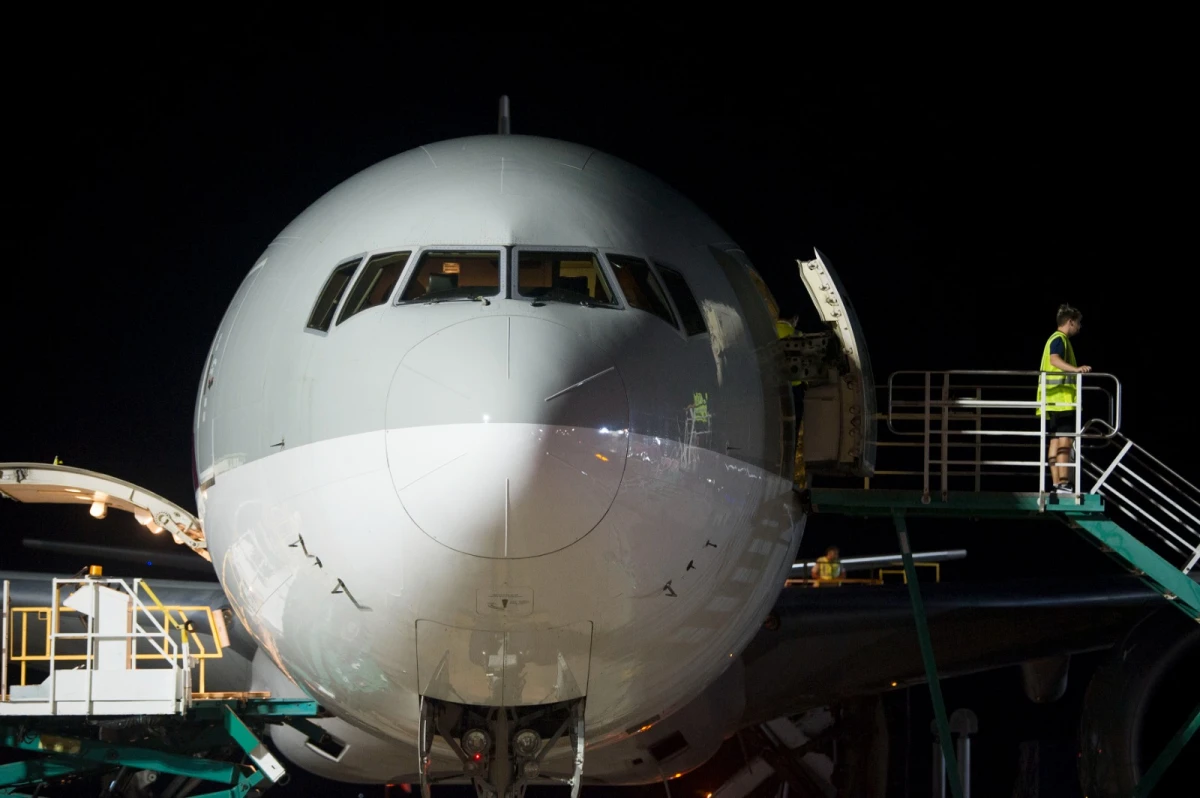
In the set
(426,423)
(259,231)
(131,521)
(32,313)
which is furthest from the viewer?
Answer: (131,521)

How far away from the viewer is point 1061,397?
403 inches

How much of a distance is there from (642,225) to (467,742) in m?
2.66

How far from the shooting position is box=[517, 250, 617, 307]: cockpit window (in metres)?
6.95

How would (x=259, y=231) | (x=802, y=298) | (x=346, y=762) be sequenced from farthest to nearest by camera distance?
(x=802, y=298) < (x=259, y=231) < (x=346, y=762)

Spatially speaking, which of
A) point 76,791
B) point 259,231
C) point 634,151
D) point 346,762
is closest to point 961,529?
point 634,151

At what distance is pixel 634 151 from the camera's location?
22.1 metres

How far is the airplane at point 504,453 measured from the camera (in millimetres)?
6082

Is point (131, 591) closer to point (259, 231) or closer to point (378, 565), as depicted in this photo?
point (378, 565)

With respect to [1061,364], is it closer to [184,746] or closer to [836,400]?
[836,400]

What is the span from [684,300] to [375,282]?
1.47 m

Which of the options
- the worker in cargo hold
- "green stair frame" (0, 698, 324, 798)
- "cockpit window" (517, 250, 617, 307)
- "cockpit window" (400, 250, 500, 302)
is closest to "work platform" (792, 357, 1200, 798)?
"cockpit window" (517, 250, 617, 307)

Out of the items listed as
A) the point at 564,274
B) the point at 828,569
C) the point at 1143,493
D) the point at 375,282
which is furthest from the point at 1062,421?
the point at 828,569

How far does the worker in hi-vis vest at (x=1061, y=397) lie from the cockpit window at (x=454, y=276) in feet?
13.6

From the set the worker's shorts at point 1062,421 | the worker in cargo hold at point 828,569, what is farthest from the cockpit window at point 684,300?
the worker in cargo hold at point 828,569
